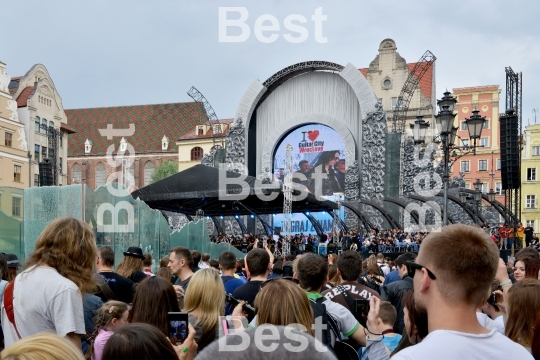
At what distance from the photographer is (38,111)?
166 feet

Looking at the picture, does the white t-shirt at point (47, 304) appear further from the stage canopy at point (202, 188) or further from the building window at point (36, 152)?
the building window at point (36, 152)

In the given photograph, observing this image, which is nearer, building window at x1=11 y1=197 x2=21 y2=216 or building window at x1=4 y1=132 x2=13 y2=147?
building window at x1=11 y1=197 x2=21 y2=216

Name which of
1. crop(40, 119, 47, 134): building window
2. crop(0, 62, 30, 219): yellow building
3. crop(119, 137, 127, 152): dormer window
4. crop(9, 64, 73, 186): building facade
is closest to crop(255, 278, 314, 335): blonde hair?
crop(0, 62, 30, 219): yellow building

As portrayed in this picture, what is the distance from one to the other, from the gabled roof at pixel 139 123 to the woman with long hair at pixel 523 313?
83.9 metres


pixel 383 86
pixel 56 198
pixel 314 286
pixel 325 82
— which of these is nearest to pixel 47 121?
pixel 325 82

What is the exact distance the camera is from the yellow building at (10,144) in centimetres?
4494

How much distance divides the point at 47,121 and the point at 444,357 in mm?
53099

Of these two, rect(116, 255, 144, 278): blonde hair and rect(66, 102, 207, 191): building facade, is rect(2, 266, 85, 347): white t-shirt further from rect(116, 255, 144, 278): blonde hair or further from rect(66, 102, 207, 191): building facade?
rect(66, 102, 207, 191): building facade

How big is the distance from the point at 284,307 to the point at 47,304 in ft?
4.50

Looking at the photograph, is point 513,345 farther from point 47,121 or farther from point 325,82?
point 47,121

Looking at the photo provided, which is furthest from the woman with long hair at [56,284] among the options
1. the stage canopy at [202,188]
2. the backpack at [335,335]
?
the stage canopy at [202,188]

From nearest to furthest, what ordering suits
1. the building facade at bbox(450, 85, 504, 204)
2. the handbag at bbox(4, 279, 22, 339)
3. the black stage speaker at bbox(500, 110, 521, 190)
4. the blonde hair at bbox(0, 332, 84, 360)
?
the blonde hair at bbox(0, 332, 84, 360)
the handbag at bbox(4, 279, 22, 339)
the black stage speaker at bbox(500, 110, 521, 190)
the building facade at bbox(450, 85, 504, 204)

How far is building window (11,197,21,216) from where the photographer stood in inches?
479

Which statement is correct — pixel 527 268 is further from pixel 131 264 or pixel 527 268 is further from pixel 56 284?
pixel 56 284
